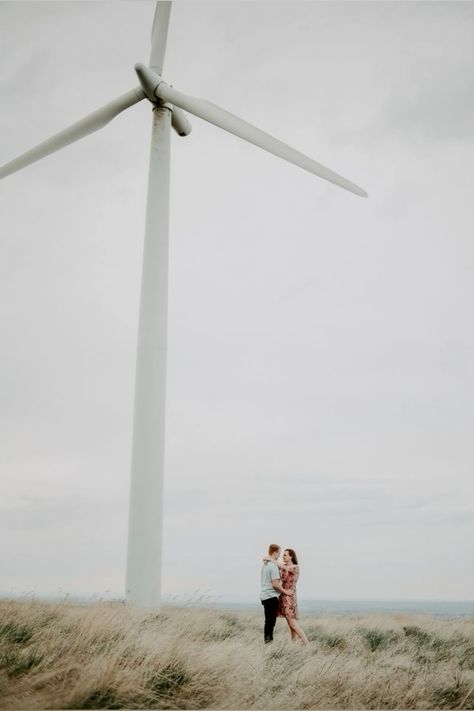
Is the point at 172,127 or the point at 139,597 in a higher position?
the point at 172,127

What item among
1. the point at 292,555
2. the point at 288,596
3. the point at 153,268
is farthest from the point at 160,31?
the point at 288,596

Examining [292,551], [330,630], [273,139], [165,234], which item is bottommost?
[330,630]

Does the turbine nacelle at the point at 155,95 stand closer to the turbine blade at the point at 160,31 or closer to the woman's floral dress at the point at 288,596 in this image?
the turbine blade at the point at 160,31

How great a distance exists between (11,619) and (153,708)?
16.3ft

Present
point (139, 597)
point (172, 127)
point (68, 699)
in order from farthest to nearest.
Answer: point (172, 127), point (139, 597), point (68, 699)

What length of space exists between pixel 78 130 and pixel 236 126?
4.39 metres

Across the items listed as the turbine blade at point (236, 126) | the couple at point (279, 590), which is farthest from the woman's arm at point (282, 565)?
the turbine blade at point (236, 126)

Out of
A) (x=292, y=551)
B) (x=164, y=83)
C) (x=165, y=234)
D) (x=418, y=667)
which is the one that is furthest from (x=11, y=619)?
(x=164, y=83)

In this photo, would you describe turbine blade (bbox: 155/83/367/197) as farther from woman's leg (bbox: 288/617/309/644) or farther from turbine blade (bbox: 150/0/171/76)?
woman's leg (bbox: 288/617/309/644)

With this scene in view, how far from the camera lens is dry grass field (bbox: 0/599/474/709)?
7.37 m

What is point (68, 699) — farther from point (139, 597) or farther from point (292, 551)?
point (292, 551)

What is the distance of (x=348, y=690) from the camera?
8.21m

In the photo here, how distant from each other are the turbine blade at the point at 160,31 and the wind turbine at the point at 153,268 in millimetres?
28

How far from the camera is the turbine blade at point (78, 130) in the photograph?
1633cm
